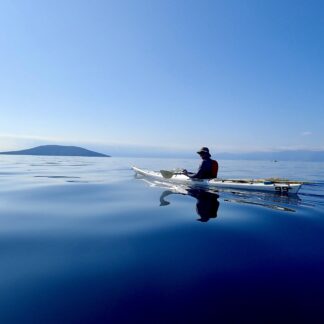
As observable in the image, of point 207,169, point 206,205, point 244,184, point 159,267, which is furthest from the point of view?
point 207,169

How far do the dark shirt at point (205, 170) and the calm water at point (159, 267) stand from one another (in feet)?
27.0

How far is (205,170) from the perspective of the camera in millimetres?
18438

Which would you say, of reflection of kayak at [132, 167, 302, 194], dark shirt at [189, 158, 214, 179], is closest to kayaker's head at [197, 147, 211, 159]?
dark shirt at [189, 158, 214, 179]

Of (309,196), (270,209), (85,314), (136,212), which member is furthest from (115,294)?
(309,196)

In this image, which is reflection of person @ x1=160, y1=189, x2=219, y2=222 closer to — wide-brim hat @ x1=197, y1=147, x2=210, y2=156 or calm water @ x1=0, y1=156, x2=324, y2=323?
calm water @ x1=0, y1=156, x2=324, y2=323

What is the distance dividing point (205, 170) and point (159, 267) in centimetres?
1367

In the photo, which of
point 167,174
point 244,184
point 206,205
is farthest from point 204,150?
point 206,205

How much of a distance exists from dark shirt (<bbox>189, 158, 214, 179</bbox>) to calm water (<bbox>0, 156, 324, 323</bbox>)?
8237mm

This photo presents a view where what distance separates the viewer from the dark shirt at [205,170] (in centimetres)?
1822

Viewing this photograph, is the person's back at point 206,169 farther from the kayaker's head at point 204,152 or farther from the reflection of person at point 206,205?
the reflection of person at point 206,205

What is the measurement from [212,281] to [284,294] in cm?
124

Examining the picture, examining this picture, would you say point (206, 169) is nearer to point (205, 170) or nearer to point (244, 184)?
point (205, 170)

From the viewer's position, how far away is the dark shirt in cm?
1822

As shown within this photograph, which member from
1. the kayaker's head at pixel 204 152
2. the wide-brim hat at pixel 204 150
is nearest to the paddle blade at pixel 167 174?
the kayaker's head at pixel 204 152
